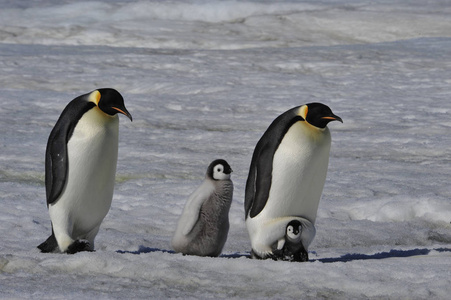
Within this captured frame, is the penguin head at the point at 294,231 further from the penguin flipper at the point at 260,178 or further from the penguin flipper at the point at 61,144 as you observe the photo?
the penguin flipper at the point at 61,144

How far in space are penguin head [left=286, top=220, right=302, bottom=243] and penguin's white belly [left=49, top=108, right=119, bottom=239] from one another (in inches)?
36.5

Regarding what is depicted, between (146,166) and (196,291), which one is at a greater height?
(196,291)

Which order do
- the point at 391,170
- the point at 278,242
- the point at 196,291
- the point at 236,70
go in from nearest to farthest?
the point at 196,291
the point at 278,242
the point at 391,170
the point at 236,70

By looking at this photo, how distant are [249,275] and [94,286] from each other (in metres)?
0.63

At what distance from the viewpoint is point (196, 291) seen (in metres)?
3.38

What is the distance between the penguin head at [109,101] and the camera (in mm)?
4074

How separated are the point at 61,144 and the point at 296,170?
1.12 m

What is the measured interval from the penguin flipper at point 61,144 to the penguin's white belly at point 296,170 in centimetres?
94

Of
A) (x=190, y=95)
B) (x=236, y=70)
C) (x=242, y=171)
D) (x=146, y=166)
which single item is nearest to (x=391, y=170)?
(x=242, y=171)

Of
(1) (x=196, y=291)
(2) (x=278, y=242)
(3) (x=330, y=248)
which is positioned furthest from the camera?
(3) (x=330, y=248)

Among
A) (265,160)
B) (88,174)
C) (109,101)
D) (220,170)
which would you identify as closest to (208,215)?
(220,170)

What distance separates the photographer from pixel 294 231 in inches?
156

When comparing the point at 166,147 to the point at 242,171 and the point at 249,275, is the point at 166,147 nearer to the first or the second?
the point at 242,171

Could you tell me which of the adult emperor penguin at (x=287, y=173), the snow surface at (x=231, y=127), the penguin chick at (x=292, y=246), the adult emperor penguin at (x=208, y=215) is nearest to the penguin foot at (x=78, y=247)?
the snow surface at (x=231, y=127)
